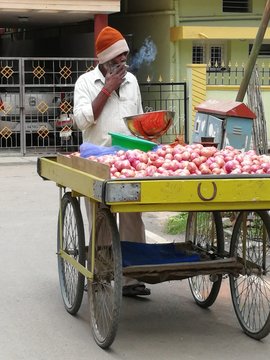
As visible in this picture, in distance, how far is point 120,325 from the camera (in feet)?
17.7

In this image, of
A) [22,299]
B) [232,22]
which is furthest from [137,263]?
[232,22]

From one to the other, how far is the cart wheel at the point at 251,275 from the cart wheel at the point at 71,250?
1107mm

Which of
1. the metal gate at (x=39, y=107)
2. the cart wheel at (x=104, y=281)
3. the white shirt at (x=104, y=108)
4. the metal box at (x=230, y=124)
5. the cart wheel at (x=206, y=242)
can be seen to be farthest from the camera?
the metal gate at (x=39, y=107)

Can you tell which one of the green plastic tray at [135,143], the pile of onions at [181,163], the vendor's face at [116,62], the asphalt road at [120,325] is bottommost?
the asphalt road at [120,325]

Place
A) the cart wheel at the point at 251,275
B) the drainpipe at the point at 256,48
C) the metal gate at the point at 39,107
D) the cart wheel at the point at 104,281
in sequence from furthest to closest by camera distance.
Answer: the metal gate at the point at 39,107 → the drainpipe at the point at 256,48 → the cart wheel at the point at 251,275 → the cart wheel at the point at 104,281

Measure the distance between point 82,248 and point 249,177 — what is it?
59.3 inches

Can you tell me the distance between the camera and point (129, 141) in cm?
539

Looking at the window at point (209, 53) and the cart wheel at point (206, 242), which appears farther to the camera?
the window at point (209, 53)

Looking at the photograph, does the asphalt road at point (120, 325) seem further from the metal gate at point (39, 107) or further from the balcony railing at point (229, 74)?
the balcony railing at point (229, 74)

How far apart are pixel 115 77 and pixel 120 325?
189 cm

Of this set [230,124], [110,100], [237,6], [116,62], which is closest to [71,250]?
[110,100]

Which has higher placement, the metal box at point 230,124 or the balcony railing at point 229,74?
the balcony railing at point 229,74

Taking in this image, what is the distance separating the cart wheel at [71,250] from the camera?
548 centimetres

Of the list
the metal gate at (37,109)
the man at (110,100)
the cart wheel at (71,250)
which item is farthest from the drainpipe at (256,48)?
the metal gate at (37,109)
